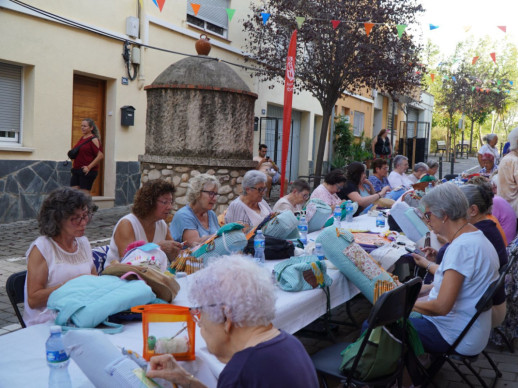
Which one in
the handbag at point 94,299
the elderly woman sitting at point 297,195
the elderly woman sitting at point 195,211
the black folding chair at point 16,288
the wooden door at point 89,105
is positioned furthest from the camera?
the wooden door at point 89,105

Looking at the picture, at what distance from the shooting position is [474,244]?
3342mm

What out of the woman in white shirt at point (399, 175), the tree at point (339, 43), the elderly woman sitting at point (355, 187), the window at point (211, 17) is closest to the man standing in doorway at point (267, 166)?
the tree at point (339, 43)

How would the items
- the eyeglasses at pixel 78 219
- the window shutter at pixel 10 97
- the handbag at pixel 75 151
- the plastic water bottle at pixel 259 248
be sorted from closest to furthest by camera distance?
the eyeglasses at pixel 78 219 < the plastic water bottle at pixel 259 248 < the handbag at pixel 75 151 < the window shutter at pixel 10 97

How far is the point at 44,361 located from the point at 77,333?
24 cm

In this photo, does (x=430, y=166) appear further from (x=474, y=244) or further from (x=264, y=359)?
(x=264, y=359)

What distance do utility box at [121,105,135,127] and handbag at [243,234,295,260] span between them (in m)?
8.65

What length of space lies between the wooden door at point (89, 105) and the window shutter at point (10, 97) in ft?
4.55

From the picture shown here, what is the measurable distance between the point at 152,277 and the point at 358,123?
23.9 metres

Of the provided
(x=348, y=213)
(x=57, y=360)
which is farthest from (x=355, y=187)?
(x=57, y=360)

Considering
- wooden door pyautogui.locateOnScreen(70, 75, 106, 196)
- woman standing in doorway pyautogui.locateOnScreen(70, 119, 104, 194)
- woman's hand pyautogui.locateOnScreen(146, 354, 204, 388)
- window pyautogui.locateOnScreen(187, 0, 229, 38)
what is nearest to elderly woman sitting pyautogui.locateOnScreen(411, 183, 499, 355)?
woman's hand pyautogui.locateOnScreen(146, 354, 204, 388)

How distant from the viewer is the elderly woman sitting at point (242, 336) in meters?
1.79

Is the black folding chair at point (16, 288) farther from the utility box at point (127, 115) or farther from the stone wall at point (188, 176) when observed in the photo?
the utility box at point (127, 115)

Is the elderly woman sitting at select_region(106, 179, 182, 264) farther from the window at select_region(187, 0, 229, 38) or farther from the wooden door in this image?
the window at select_region(187, 0, 229, 38)

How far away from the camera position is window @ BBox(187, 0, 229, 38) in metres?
14.4
